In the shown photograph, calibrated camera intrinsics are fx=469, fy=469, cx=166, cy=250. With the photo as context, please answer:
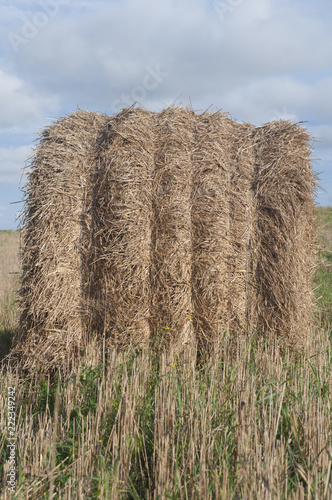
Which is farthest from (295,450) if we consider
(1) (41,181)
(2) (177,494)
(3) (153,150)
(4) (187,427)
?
(1) (41,181)

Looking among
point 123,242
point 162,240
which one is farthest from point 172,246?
point 123,242

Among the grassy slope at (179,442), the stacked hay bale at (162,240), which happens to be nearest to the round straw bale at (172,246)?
the stacked hay bale at (162,240)

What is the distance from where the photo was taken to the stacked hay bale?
525 cm

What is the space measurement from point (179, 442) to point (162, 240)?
243 centimetres

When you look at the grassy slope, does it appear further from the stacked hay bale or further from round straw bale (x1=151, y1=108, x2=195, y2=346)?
the stacked hay bale

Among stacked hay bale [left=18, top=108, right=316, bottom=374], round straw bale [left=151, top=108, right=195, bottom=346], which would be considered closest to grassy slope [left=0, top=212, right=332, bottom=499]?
round straw bale [left=151, top=108, right=195, bottom=346]

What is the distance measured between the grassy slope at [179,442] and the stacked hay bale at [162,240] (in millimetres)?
817

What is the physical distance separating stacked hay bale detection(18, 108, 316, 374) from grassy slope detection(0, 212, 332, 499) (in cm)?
82

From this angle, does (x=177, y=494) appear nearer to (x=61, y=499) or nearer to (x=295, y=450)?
(x=61, y=499)

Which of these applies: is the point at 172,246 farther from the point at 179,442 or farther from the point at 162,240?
the point at 179,442

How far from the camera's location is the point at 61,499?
284 centimetres

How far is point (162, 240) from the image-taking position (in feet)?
Result: 17.3

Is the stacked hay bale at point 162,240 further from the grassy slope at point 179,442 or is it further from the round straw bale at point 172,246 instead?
the grassy slope at point 179,442

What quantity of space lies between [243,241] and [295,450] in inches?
99.5
